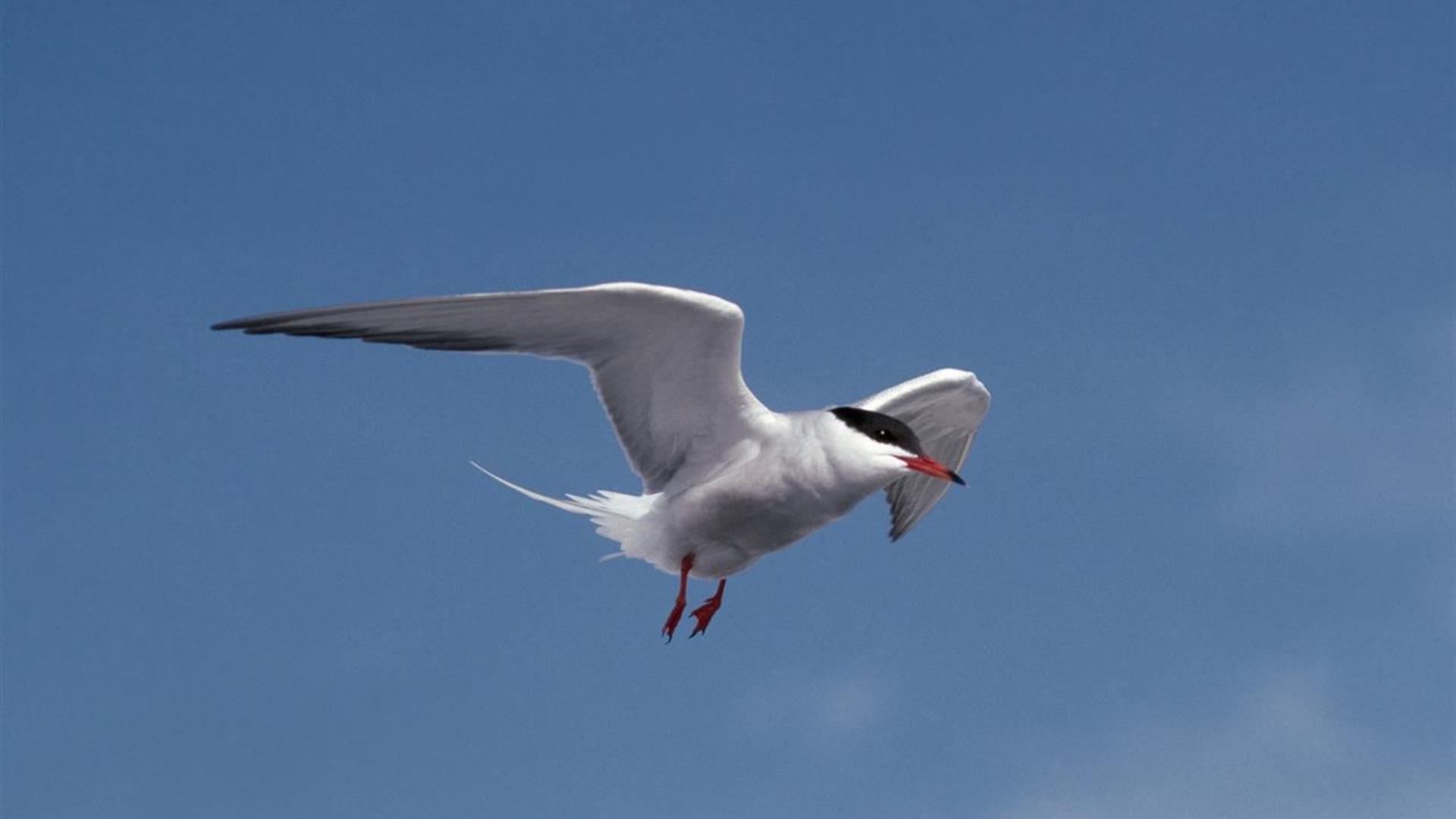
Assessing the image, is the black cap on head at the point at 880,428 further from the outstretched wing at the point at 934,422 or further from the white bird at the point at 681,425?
the outstretched wing at the point at 934,422

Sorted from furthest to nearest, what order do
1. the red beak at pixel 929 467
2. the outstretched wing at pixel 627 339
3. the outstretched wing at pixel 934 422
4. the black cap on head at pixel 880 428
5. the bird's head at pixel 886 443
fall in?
1. the outstretched wing at pixel 934 422
2. the black cap on head at pixel 880 428
3. the bird's head at pixel 886 443
4. the red beak at pixel 929 467
5. the outstretched wing at pixel 627 339

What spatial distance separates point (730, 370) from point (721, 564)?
1636 mm

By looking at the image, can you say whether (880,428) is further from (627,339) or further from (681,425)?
(627,339)

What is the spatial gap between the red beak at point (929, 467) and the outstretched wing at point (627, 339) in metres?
1.22

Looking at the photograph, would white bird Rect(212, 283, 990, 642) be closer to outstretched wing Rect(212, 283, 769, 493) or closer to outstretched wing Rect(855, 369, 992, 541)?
outstretched wing Rect(212, 283, 769, 493)

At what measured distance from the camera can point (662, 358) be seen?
11.3m

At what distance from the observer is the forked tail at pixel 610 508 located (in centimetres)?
1202

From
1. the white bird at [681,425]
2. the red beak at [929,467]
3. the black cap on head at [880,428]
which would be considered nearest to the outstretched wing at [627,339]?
the white bird at [681,425]

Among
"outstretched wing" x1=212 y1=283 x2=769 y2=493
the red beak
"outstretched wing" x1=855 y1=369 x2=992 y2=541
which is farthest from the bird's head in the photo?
"outstretched wing" x1=855 y1=369 x2=992 y2=541

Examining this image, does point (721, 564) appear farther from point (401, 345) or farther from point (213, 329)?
point (213, 329)

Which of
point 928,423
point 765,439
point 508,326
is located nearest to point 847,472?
point 765,439

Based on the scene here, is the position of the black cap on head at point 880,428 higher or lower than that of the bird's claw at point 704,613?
higher

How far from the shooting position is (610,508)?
477 inches

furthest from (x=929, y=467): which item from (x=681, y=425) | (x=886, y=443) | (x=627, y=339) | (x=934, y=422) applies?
(x=934, y=422)
